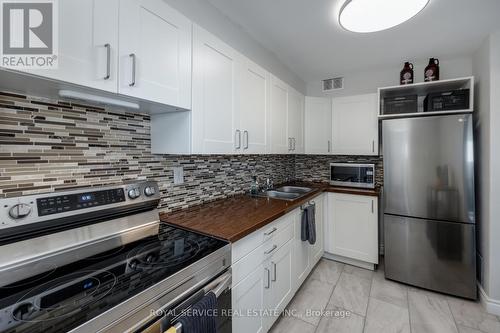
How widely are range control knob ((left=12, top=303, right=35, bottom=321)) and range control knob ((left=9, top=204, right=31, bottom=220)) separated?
325 mm

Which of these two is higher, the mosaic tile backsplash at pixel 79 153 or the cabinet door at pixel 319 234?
the mosaic tile backsplash at pixel 79 153

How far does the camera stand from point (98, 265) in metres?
0.91

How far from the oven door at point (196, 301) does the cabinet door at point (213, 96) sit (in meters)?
0.73

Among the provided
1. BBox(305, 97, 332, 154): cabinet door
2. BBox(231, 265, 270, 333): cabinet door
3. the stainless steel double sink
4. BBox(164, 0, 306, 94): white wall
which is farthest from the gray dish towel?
BBox(164, 0, 306, 94): white wall

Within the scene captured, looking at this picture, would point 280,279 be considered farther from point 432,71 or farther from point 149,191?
point 432,71

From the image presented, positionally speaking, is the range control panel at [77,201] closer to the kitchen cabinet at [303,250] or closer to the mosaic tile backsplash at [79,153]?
the mosaic tile backsplash at [79,153]

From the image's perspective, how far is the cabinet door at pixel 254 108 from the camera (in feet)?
5.74

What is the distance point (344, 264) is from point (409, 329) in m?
1.02

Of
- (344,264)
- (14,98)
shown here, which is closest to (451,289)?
(344,264)

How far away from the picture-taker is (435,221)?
2.13 meters

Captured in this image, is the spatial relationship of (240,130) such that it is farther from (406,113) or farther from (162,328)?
(406,113)

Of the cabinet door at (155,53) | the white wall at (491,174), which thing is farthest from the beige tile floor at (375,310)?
the cabinet door at (155,53)

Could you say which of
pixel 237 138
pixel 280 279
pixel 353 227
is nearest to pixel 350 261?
pixel 353 227

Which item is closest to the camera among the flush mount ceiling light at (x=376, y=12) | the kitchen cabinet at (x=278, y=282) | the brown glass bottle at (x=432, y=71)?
the flush mount ceiling light at (x=376, y=12)
